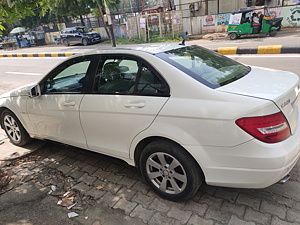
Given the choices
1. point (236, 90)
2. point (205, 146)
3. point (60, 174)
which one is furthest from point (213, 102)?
point (60, 174)

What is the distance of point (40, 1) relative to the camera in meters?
3.40

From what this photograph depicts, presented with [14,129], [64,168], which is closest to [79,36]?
[14,129]

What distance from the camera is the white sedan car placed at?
1931 millimetres

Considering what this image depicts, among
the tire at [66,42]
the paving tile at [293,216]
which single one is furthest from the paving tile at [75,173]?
the tire at [66,42]

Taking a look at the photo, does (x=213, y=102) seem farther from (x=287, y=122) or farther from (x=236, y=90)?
(x=287, y=122)

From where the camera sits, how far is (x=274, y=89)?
2107 millimetres

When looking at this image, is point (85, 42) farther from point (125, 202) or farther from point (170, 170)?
point (170, 170)

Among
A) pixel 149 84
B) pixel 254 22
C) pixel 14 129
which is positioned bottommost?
pixel 14 129

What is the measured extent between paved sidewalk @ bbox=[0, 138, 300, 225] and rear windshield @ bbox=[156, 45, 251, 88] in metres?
1.17

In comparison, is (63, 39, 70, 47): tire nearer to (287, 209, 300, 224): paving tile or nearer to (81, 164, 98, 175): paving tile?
(81, 164, 98, 175): paving tile

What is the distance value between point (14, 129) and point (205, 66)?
3176mm

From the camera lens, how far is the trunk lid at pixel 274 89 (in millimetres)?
1999

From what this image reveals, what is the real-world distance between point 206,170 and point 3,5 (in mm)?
3147

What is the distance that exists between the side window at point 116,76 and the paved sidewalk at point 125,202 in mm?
1098
